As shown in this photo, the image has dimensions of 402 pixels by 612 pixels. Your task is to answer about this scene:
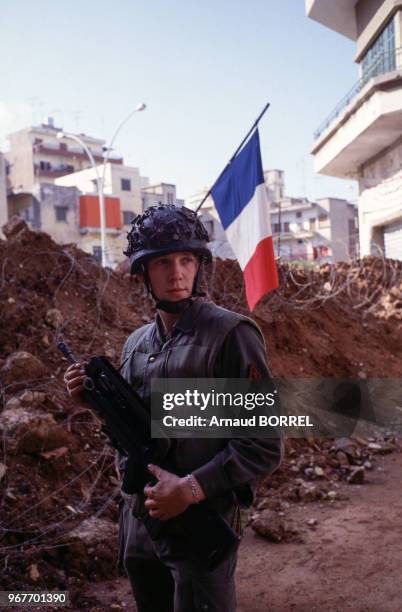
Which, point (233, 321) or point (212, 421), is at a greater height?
point (233, 321)

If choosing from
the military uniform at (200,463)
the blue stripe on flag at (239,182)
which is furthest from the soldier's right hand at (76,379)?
the blue stripe on flag at (239,182)

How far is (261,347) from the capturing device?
1.83m

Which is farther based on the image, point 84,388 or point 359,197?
point 359,197

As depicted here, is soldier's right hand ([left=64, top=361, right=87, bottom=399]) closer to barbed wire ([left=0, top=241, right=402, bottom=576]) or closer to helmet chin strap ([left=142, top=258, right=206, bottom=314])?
helmet chin strap ([left=142, top=258, right=206, bottom=314])

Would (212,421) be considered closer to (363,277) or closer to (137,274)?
(137,274)

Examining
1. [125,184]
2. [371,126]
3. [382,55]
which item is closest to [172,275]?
[371,126]

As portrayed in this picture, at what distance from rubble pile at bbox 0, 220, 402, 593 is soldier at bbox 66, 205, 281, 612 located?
6.18 ft

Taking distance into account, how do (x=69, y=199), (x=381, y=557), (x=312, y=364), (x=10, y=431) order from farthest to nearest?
(x=69, y=199)
(x=312, y=364)
(x=10, y=431)
(x=381, y=557)

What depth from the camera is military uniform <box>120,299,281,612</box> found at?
1.74m

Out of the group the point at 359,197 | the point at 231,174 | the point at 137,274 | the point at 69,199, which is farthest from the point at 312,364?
the point at 69,199

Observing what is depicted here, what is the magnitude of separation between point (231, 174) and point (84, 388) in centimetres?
369

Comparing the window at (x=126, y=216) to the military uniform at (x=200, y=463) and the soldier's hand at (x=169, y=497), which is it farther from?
the soldier's hand at (x=169, y=497)

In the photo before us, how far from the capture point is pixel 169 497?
1661 millimetres

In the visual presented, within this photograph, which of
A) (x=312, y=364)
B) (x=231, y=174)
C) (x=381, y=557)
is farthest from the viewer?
(x=312, y=364)
